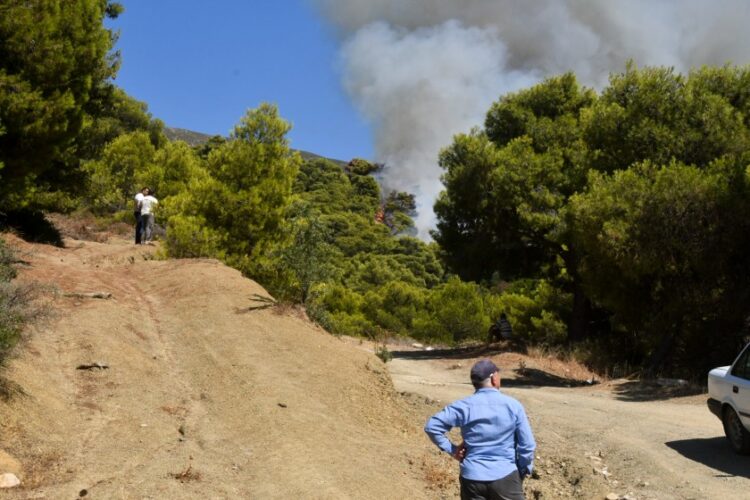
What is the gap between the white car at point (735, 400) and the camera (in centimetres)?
870

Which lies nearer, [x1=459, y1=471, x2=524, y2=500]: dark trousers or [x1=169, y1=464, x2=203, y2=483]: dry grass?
[x1=459, y1=471, x2=524, y2=500]: dark trousers

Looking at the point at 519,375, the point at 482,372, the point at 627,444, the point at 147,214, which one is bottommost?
the point at 627,444

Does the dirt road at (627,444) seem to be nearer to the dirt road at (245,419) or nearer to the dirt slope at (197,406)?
the dirt road at (245,419)

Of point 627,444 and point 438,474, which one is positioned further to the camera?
point 627,444

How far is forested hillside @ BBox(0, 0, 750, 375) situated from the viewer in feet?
49.7

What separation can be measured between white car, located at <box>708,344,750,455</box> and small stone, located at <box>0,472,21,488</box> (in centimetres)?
762

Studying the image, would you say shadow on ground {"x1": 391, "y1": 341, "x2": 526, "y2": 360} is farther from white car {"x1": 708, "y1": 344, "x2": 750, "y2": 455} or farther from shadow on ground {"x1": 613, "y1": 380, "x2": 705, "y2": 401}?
white car {"x1": 708, "y1": 344, "x2": 750, "y2": 455}

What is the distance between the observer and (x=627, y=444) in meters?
9.79

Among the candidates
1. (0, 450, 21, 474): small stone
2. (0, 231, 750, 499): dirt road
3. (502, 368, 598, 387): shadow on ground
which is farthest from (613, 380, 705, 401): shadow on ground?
(0, 450, 21, 474): small stone

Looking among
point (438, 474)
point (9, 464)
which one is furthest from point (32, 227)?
point (438, 474)

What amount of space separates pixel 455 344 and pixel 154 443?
82.7ft

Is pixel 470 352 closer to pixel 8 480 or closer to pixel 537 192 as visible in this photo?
pixel 537 192

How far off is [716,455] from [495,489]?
5.43 metres

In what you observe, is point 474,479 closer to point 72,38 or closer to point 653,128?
point 72,38
